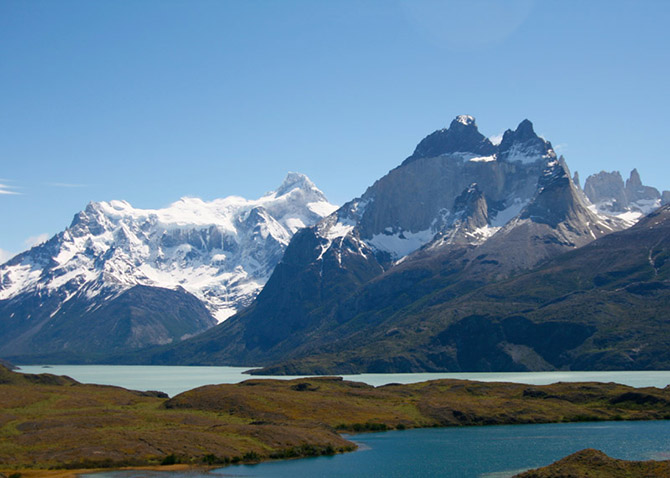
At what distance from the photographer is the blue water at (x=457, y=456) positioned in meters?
150

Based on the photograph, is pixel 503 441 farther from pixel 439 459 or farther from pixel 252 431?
pixel 252 431

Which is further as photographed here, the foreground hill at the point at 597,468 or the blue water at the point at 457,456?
the blue water at the point at 457,456

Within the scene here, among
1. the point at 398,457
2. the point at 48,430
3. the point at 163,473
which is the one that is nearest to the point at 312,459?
the point at 398,457

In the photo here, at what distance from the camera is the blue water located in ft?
492

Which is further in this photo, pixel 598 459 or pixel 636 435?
pixel 636 435

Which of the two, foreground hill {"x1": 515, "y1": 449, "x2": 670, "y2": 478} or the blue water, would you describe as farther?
the blue water

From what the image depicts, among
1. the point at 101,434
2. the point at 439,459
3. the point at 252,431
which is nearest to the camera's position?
the point at 439,459

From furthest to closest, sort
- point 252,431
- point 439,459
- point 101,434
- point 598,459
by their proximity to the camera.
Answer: point 252,431, point 101,434, point 439,459, point 598,459

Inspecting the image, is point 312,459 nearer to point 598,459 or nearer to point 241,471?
point 241,471

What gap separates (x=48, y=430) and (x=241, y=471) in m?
49.1

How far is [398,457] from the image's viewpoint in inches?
6639

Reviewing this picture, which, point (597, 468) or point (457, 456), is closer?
point (597, 468)

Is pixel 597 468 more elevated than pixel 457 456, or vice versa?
pixel 597 468

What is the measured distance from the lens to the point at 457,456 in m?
168
